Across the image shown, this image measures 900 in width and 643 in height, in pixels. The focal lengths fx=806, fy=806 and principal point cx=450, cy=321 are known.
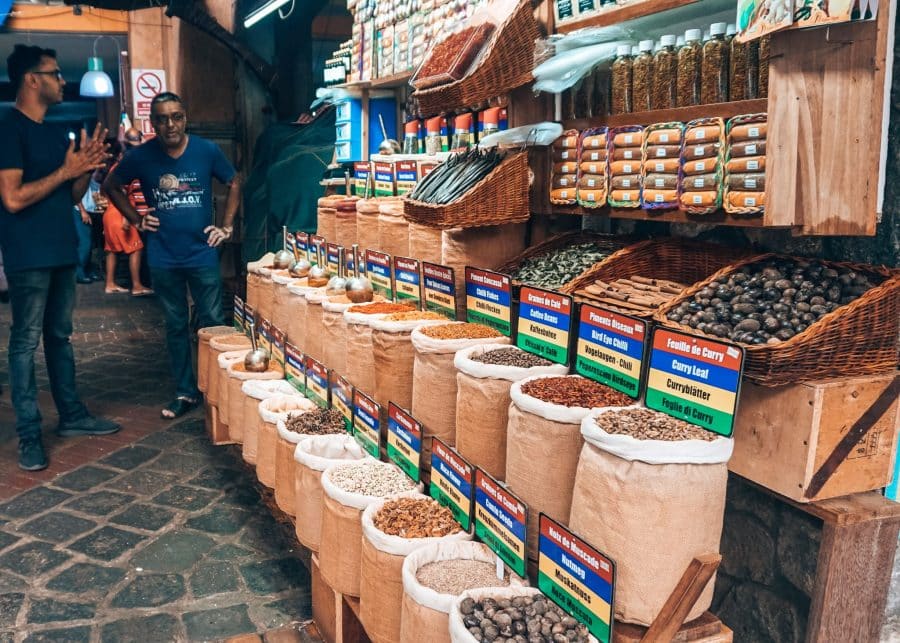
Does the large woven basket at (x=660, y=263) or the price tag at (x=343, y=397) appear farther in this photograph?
the price tag at (x=343, y=397)

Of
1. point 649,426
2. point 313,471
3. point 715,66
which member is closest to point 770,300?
point 649,426

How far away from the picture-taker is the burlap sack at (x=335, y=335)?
318 centimetres

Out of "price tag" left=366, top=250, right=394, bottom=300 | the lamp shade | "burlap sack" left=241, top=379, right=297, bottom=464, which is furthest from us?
the lamp shade

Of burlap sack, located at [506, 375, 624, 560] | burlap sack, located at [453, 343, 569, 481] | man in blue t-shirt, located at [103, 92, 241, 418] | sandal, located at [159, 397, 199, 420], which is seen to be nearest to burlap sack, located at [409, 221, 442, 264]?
burlap sack, located at [453, 343, 569, 481]

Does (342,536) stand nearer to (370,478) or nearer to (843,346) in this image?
(370,478)

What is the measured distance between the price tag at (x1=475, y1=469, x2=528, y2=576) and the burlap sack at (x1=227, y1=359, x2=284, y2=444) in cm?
191

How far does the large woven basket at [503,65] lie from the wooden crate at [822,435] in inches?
51.4

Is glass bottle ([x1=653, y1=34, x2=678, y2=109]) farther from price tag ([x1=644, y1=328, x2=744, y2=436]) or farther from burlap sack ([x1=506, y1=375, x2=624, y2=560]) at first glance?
burlap sack ([x1=506, y1=375, x2=624, y2=560])

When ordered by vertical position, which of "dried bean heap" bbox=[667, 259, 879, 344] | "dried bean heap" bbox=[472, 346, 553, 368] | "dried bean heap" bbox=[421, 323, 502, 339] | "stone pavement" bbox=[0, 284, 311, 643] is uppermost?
"dried bean heap" bbox=[667, 259, 879, 344]

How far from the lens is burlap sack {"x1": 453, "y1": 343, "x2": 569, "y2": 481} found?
7.07 feet

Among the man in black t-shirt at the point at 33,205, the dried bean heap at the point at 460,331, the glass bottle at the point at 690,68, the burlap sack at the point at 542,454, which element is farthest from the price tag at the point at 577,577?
the man in black t-shirt at the point at 33,205

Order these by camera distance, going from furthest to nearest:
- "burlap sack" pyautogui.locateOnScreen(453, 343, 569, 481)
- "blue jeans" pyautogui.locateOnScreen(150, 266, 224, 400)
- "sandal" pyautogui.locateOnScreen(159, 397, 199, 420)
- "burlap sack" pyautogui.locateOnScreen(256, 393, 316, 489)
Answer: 1. "sandal" pyautogui.locateOnScreen(159, 397, 199, 420)
2. "blue jeans" pyautogui.locateOnScreen(150, 266, 224, 400)
3. "burlap sack" pyautogui.locateOnScreen(256, 393, 316, 489)
4. "burlap sack" pyautogui.locateOnScreen(453, 343, 569, 481)

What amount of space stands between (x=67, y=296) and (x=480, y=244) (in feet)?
9.24

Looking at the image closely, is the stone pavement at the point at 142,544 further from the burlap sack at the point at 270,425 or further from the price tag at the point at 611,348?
the price tag at the point at 611,348
